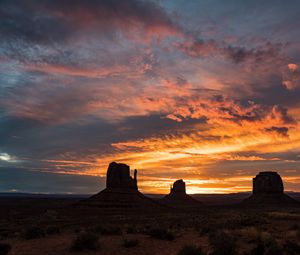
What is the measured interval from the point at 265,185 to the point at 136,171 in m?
45.9

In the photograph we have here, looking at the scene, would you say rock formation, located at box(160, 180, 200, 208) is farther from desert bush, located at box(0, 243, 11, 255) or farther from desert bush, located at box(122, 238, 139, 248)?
desert bush, located at box(0, 243, 11, 255)

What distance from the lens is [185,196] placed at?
15250cm

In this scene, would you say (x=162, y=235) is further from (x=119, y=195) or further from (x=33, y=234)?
(x=119, y=195)

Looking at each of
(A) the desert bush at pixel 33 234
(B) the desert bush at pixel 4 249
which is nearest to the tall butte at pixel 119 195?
(A) the desert bush at pixel 33 234

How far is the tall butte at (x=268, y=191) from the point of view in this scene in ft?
346

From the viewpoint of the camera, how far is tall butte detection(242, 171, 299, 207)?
106m

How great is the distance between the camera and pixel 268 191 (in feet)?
367

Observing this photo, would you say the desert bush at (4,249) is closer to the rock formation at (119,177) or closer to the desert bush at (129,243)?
the desert bush at (129,243)

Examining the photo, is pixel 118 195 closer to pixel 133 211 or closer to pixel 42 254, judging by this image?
pixel 133 211

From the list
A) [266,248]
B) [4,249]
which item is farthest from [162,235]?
[4,249]

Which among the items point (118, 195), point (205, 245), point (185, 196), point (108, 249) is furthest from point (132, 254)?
point (185, 196)

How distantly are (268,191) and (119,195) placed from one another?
58409 millimetres

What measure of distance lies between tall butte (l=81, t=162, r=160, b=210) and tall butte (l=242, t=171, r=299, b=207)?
4213 cm

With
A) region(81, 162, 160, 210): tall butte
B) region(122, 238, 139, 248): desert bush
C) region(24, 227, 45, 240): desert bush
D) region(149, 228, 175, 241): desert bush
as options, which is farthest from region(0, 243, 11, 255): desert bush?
region(81, 162, 160, 210): tall butte
